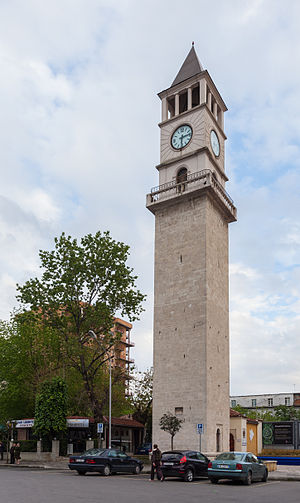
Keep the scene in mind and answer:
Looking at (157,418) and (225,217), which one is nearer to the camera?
(157,418)

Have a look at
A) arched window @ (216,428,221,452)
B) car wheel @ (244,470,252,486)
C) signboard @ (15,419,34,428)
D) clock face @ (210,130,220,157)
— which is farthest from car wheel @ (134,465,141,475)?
clock face @ (210,130,220,157)

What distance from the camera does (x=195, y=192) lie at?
122 ft

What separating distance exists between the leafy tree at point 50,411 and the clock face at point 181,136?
21.1m

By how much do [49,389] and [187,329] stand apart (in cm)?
1044

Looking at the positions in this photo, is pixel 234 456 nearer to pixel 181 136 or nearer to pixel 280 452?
pixel 280 452

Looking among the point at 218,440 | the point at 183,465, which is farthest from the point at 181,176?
the point at 183,465

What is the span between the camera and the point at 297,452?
36.1m

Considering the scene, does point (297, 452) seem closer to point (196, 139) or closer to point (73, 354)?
point (73, 354)

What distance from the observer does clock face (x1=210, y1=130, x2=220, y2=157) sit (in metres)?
41.2

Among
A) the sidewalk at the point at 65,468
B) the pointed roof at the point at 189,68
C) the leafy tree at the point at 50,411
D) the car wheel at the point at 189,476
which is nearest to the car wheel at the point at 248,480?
the car wheel at the point at 189,476

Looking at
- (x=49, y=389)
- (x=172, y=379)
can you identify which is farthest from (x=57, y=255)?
(x=172, y=379)

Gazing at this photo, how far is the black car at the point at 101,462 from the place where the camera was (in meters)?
22.7

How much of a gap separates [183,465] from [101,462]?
402 centimetres

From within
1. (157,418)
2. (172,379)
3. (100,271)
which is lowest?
(157,418)
